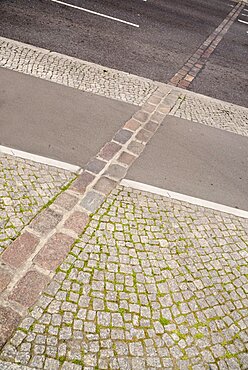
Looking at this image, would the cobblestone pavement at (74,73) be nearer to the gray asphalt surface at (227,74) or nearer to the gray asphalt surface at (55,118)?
the gray asphalt surface at (55,118)

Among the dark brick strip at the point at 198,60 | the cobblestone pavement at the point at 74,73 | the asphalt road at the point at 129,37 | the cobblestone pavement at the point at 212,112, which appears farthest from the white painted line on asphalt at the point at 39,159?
the dark brick strip at the point at 198,60

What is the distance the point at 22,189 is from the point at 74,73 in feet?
14.1

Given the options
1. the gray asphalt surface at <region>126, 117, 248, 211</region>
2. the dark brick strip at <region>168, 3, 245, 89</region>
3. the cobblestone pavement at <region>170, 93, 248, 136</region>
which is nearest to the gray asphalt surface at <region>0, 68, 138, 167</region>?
the gray asphalt surface at <region>126, 117, 248, 211</region>

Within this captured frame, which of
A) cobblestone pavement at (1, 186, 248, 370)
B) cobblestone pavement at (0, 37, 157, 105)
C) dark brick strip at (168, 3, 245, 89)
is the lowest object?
cobblestone pavement at (1, 186, 248, 370)

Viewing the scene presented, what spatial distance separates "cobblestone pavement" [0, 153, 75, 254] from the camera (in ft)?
15.3

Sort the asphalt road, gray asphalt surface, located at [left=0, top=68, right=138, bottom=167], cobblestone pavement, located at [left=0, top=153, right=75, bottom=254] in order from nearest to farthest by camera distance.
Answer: cobblestone pavement, located at [left=0, top=153, right=75, bottom=254], gray asphalt surface, located at [left=0, top=68, right=138, bottom=167], the asphalt road

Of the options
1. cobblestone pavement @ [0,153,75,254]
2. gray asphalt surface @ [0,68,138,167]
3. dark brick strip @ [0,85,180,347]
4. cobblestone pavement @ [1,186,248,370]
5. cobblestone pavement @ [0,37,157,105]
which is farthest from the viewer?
cobblestone pavement @ [0,37,157,105]

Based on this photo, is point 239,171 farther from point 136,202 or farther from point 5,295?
point 5,295

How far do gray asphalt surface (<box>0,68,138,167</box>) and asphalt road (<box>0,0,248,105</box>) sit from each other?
2.08 meters

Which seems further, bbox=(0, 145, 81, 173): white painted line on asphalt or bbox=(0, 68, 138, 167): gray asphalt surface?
bbox=(0, 68, 138, 167): gray asphalt surface

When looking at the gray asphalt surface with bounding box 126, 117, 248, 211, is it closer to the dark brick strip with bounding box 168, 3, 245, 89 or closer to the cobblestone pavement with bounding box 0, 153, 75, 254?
the cobblestone pavement with bounding box 0, 153, 75, 254

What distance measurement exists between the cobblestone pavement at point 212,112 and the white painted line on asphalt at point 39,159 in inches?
128

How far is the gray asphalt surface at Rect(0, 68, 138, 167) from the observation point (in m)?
6.17

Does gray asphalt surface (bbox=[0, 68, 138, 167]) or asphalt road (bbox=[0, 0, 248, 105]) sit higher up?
asphalt road (bbox=[0, 0, 248, 105])
